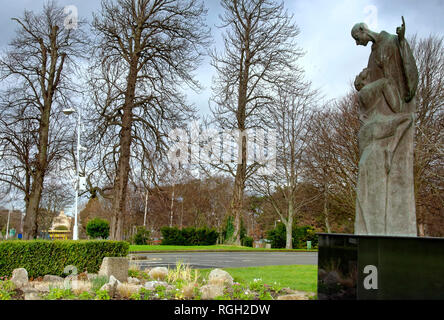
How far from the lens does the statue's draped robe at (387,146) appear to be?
Result: 6.10 m

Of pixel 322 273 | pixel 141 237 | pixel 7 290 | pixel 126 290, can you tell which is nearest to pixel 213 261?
pixel 7 290

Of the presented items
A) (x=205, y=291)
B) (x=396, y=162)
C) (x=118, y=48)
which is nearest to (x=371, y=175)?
(x=396, y=162)

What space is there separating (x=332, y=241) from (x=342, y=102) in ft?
90.8

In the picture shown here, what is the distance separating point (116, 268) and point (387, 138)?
6.82m

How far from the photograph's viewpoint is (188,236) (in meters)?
36.3

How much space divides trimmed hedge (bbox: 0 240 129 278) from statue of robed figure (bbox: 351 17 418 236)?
8151 millimetres

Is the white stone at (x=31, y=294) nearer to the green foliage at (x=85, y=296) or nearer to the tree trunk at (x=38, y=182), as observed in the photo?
the green foliage at (x=85, y=296)

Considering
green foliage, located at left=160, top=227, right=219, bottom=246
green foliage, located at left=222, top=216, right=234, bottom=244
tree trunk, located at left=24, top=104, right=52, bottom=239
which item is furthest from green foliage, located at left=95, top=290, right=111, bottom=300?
green foliage, located at left=160, top=227, right=219, bottom=246

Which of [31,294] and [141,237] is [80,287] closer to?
[31,294]

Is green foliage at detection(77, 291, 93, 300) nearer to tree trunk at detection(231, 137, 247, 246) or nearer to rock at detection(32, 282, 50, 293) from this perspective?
rock at detection(32, 282, 50, 293)

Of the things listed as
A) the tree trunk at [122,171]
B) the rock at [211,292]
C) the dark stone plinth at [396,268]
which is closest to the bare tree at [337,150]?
the tree trunk at [122,171]

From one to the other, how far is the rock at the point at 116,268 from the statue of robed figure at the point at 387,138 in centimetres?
594

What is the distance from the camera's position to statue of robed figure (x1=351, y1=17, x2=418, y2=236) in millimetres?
6105
